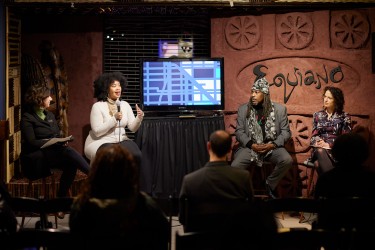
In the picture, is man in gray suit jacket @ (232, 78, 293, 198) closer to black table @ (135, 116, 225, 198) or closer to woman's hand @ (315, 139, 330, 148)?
woman's hand @ (315, 139, 330, 148)

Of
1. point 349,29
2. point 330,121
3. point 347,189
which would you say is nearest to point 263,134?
point 330,121

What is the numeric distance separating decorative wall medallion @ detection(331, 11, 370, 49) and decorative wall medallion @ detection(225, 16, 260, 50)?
0.88 meters

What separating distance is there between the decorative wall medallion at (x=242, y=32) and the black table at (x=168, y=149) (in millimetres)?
1026

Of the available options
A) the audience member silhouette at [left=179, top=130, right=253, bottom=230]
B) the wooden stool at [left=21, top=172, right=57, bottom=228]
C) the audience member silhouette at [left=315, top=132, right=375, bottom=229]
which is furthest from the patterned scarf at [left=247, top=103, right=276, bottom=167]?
the audience member silhouette at [left=179, top=130, right=253, bottom=230]

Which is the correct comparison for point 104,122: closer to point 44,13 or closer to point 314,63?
point 44,13

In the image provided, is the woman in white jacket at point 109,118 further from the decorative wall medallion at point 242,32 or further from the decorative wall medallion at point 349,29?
the decorative wall medallion at point 349,29

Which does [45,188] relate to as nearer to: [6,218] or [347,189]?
[6,218]

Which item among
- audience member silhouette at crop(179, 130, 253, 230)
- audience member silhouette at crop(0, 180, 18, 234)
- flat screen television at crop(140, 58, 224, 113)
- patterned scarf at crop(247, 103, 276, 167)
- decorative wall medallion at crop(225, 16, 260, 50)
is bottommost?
audience member silhouette at crop(0, 180, 18, 234)

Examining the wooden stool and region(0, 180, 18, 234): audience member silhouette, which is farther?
the wooden stool

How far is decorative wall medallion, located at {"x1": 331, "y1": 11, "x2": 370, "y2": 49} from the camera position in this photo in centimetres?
791

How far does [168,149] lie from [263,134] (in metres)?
1.04

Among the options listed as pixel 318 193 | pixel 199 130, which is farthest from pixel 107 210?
pixel 199 130

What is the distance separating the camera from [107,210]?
376cm

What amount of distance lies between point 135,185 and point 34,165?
3.43 metres
